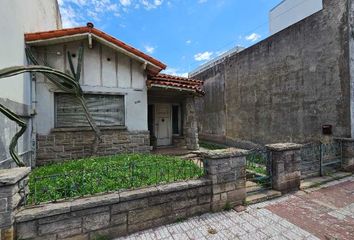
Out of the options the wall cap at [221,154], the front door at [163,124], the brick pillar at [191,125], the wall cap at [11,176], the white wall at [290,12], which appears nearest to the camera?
the wall cap at [11,176]

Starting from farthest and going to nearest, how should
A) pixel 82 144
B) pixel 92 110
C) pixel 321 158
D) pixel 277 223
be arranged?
pixel 92 110 < pixel 82 144 < pixel 321 158 < pixel 277 223

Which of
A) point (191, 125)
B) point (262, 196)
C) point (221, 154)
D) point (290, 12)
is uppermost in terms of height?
point (290, 12)

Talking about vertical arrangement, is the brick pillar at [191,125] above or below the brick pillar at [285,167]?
above

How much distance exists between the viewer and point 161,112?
10305mm

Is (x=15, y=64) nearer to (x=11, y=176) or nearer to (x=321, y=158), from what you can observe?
(x=11, y=176)

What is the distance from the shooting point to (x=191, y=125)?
8547mm

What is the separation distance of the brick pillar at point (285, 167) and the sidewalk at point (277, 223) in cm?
33

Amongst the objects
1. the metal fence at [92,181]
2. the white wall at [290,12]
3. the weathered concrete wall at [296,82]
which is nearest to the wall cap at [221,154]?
the metal fence at [92,181]

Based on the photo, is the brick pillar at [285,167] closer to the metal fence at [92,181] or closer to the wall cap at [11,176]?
the metal fence at [92,181]

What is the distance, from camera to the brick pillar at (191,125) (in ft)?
27.9

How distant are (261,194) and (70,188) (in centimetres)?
388

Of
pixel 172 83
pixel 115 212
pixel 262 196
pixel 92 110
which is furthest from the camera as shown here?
pixel 172 83

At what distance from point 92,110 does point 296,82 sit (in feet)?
25.1

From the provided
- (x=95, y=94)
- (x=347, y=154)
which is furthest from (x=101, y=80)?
(x=347, y=154)
